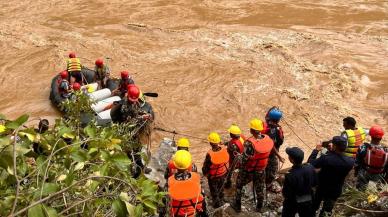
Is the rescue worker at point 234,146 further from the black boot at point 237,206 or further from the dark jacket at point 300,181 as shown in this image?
the dark jacket at point 300,181

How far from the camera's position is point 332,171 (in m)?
5.09

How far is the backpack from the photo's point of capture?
5.46 m

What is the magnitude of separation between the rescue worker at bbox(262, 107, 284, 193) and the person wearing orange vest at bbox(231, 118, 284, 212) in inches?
18.9

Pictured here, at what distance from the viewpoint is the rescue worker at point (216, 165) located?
564cm

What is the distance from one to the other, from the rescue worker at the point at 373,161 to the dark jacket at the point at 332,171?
0.57 metres

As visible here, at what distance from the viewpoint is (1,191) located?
6.11 ft

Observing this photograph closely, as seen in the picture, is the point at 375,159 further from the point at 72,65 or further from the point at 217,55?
the point at 217,55

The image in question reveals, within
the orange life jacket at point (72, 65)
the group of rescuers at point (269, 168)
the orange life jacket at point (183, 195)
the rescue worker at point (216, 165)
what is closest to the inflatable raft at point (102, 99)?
the orange life jacket at point (72, 65)

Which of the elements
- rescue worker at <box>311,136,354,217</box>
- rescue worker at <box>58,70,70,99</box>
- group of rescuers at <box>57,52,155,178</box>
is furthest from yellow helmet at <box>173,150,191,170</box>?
rescue worker at <box>58,70,70,99</box>

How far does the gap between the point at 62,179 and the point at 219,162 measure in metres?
3.73

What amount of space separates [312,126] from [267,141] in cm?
473

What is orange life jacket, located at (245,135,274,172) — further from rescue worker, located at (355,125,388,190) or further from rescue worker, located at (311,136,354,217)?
rescue worker, located at (355,125,388,190)

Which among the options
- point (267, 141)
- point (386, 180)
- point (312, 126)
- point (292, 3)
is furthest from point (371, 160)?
point (292, 3)

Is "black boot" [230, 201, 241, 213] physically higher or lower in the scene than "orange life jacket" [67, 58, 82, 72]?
lower
